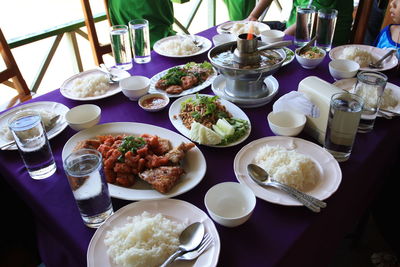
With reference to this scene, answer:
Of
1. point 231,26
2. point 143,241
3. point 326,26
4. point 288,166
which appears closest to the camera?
point 143,241

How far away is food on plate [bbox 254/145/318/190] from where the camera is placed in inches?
39.9

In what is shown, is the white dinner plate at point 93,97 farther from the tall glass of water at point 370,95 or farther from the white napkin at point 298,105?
the tall glass of water at point 370,95

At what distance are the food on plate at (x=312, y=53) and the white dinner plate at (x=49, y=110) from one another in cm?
133

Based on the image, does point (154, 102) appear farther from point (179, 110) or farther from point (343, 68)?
point (343, 68)

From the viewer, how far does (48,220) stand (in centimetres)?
101

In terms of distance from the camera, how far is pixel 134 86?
5.29ft

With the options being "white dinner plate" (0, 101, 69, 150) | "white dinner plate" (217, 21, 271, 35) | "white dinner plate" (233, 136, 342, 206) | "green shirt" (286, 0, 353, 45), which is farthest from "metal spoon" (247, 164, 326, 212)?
"green shirt" (286, 0, 353, 45)

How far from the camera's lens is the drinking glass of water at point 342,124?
1.10m

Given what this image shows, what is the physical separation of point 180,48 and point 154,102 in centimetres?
63

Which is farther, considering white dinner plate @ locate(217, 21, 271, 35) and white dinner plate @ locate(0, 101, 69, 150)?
white dinner plate @ locate(217, 21, 271, 35)

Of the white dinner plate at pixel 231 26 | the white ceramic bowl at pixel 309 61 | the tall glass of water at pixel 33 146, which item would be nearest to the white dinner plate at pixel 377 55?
the white ceramic bowl at pixel 309 61

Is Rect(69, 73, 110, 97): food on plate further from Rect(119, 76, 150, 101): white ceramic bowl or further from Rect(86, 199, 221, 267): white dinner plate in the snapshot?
Rect(86, 199, 221, 267): white dinner plate

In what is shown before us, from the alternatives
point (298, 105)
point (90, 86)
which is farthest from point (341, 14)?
point (90, 86)

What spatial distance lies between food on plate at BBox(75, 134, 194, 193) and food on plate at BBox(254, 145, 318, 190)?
27cm
